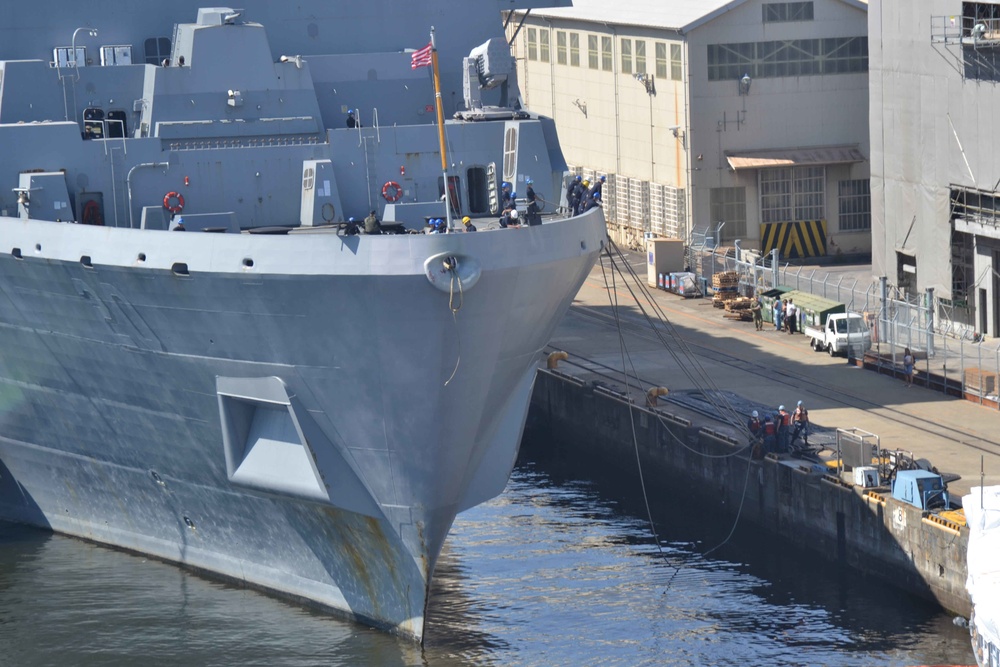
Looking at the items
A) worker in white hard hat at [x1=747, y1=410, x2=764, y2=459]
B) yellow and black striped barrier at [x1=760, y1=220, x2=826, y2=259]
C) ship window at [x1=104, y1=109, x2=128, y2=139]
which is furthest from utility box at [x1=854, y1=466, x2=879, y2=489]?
yellow and black striped barrier at [x1=760, y1=220, x2=826, y2=259]

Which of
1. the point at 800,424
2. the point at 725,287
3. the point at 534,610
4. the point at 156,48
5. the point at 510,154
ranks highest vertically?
the point at 156,48

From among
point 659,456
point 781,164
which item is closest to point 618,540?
point 659,456

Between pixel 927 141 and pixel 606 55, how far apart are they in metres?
18.8

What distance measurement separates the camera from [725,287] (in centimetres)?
5391

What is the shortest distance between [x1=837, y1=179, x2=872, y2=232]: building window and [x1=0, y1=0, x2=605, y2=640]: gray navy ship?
27301mm

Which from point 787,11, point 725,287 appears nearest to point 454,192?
point 725,287

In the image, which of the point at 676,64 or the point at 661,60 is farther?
the point at 661,60

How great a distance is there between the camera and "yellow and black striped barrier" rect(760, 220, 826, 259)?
2405 inches

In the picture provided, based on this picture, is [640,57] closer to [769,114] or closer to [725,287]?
[769,114]

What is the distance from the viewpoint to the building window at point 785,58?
60.2 metres

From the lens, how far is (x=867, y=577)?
33844 mm

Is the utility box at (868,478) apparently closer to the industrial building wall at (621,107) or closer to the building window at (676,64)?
the industrial building wall at (621,107)

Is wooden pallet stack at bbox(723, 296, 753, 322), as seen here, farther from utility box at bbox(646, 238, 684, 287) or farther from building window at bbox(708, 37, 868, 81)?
building window at bbox(708, 37, 868, 81)

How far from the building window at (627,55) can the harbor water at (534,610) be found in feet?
99.3
